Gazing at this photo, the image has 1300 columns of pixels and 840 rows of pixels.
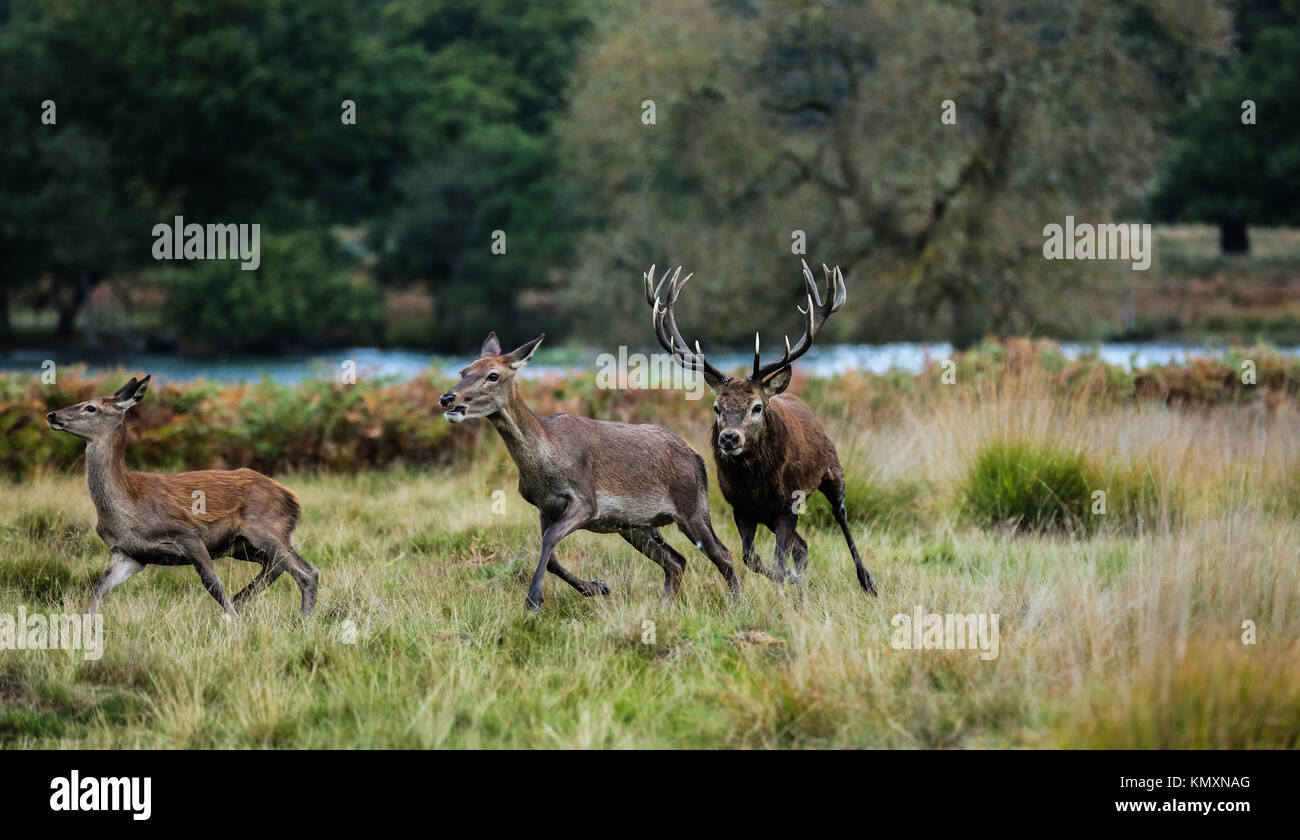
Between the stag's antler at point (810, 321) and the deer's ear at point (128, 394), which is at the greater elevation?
the stag's antler at point (810, 321)

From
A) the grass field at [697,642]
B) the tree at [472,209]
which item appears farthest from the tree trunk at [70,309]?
the grass field at [697,642]

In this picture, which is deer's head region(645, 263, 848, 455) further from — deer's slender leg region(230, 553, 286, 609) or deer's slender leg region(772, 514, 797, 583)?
deer's slender leg region(230, 553, 286, 609)

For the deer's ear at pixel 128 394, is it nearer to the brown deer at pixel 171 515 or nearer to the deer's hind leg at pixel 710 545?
the brown deer at pixel 171 515

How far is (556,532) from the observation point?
241 inches

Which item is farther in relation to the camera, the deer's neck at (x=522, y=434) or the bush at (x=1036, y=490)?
the bush at (x=1036, y=490)

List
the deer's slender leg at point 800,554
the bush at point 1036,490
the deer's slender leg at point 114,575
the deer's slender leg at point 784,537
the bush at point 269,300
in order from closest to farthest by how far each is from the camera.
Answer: the deer's slender leg at point 114,575, the deer's slender leg at point 784,537, the deer's slender leg at point 800,554, the bush at point 1036,490, the bush at point 269,300

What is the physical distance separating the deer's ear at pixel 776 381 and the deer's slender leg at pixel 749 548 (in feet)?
2.63

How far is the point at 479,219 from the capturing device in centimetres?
4244

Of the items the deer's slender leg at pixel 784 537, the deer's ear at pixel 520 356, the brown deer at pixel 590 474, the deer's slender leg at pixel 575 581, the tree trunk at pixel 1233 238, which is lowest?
the deer's slender leg at pixel 575 581

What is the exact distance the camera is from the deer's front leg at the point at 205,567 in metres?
6.29

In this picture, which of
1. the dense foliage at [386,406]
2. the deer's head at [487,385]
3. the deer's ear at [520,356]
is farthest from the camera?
the dense foliage at [386,406]

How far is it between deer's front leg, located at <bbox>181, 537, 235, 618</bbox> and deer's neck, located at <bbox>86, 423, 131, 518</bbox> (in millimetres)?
361
